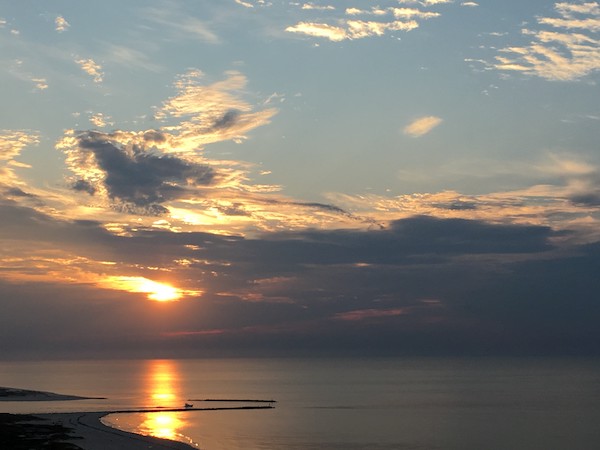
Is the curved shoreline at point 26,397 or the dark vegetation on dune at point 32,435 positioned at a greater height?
the dark vegetation on dune at point 32,435

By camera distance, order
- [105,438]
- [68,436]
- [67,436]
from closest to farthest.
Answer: [67,436] → [68,436] → [105,438]

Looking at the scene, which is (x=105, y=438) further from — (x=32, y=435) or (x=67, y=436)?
(x=32, y=435)

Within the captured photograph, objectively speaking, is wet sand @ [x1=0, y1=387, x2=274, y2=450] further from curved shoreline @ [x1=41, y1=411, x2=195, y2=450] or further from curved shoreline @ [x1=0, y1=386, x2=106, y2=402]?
curved shoreline @ [x1=0, y1=386, x2=106, y2=402]

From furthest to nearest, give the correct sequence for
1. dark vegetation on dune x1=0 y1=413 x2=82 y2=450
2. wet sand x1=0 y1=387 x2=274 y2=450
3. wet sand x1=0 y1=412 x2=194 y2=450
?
wet sand x1=0 y1=387 x2=274 y2=450 → wet sand x1=0 y1=412 x2=194 y2=450 → dark vegetation on dune x1=0 y1=413 x2=82 y2=450

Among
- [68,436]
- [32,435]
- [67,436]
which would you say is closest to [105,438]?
[68,436]

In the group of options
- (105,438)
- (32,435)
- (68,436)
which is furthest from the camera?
(105,438)

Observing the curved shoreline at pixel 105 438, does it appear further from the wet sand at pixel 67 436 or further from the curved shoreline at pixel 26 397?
the curved shoreline at pixel 26 397

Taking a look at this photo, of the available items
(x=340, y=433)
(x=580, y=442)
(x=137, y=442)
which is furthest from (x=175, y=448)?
(x=580, y=442)

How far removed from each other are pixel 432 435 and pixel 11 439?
192 feet

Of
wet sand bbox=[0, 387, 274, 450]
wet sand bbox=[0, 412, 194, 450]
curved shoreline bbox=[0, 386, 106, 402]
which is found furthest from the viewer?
curved shoreline bbox=[0, 386, 106, 402]

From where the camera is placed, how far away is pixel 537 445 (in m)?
99.7

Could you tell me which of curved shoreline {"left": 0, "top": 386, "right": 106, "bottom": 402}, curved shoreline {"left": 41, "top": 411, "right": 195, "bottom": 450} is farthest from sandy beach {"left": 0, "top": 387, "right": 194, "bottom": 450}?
curved shoreline {"left": 0, "top": 386, "right": 106, "bottom": 402}

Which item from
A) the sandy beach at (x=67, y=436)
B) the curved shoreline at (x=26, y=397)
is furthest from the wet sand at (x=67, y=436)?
the curved shoreline at (x=26, y=397)

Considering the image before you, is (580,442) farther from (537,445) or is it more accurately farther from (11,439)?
(11,439)
